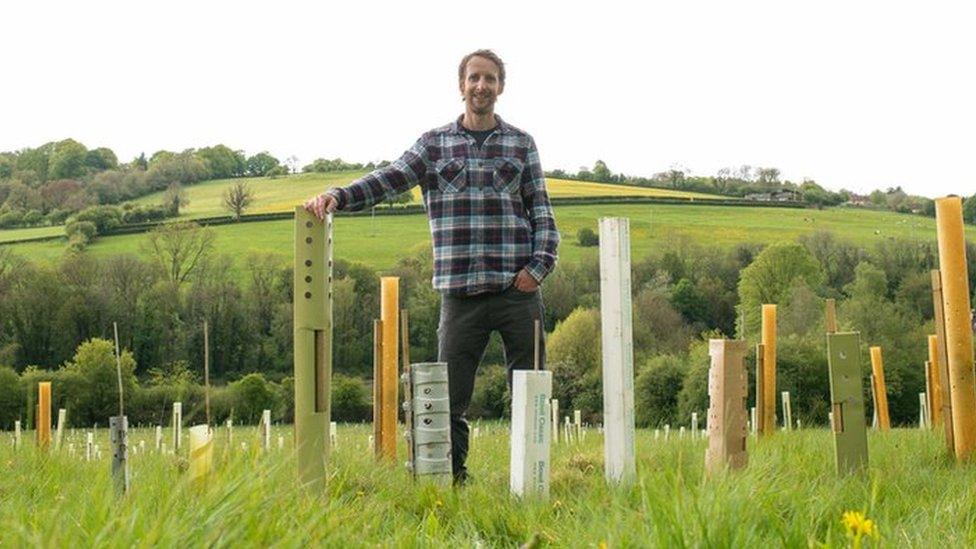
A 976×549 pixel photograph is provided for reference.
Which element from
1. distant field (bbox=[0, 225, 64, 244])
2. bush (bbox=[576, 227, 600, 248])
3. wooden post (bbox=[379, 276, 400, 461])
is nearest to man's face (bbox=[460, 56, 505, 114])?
wooden post (bbox=[379, 276, 400, 461])

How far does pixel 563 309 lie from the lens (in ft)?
198

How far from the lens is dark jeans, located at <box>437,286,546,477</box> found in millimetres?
5922

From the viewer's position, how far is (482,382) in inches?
1625

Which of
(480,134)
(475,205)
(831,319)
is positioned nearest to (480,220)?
(475,205)

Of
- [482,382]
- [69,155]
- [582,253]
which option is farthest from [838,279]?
[69,155]

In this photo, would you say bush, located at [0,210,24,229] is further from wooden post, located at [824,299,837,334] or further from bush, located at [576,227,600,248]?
wooden post, located at [824,299,837,334]

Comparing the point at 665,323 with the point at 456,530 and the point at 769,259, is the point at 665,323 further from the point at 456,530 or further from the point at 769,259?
the point at 456,530

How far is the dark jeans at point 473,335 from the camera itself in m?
5.92

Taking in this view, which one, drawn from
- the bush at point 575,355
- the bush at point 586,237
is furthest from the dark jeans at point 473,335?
the bush at point 586,237

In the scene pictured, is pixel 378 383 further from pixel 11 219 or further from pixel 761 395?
pixel 11 219

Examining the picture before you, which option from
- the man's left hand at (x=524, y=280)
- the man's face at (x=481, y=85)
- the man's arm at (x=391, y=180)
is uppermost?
the man's face at (x=481, y=85)

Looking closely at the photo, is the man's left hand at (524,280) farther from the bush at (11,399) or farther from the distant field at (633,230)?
the distant field at (633,230)

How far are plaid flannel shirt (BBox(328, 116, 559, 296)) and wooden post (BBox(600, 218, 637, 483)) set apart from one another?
0.65m

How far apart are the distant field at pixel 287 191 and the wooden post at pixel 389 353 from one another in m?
65.5
